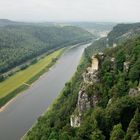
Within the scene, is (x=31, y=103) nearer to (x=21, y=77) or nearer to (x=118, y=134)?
(x=21, y=77)

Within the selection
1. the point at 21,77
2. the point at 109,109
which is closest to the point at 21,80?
the point at 21,77

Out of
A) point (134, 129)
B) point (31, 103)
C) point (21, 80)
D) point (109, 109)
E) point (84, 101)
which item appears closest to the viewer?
point (134, 129)

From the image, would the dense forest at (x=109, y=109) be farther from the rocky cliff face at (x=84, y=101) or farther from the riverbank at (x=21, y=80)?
A: the riverbank at (x=21, y=80)

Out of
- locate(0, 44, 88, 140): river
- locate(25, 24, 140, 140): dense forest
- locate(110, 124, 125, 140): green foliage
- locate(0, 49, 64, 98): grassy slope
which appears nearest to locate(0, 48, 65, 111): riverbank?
locate(0, 49, 64, 98): grassy slope

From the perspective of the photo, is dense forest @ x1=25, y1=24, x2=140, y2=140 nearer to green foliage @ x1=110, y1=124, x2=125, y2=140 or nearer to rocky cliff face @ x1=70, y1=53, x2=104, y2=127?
green foliage @ x1=110, y1=124, x2=125, y2=140

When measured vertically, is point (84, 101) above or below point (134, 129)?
below

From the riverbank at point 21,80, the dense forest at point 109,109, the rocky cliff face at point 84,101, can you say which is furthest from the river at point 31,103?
the rocky cliff face at point 84,101
